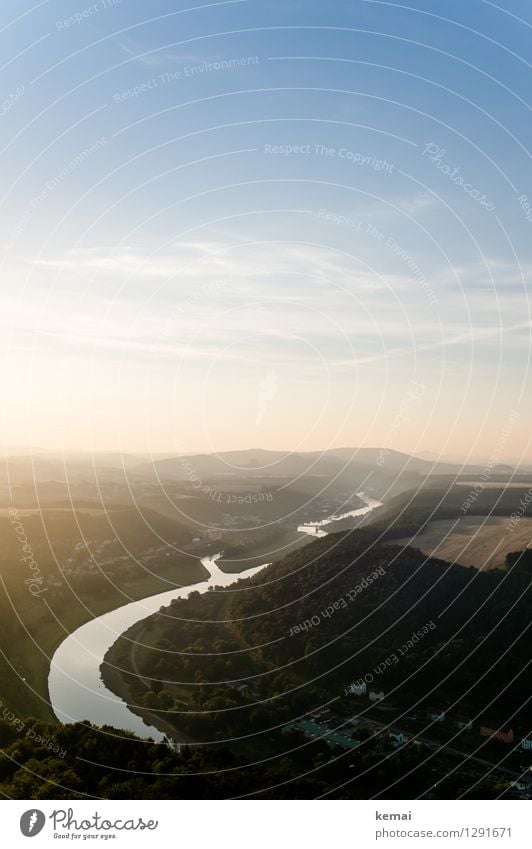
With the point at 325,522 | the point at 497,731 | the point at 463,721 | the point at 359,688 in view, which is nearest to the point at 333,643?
the point at 359,688

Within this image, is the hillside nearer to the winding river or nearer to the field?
the winding river

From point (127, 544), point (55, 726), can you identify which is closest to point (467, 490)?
point (127, 544)

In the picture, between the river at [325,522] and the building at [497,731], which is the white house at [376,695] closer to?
the building at [497,731]

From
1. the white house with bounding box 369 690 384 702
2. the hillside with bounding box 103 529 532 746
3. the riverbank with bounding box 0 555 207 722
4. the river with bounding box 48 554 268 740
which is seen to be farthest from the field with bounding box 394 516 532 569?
the riverbank with bounding box 0 555 207 722

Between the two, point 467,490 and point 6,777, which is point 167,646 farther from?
point 467,490

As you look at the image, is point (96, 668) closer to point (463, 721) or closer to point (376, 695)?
point (376, 695)

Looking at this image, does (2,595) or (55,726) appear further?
(2,595)
